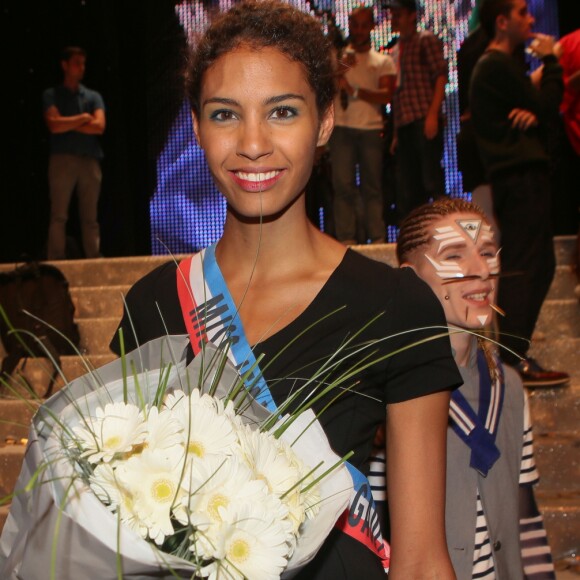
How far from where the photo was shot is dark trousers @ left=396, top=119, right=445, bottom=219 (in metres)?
6.77

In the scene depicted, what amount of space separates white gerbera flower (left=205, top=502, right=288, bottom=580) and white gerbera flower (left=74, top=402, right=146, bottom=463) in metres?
0.12


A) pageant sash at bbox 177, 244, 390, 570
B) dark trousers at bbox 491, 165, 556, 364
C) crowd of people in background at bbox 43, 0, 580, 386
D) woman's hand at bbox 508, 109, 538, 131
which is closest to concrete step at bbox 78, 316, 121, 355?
crowd of people in background at bbox 43, 0, 580, 386

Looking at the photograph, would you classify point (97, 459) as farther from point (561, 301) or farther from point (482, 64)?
point (561, 301)

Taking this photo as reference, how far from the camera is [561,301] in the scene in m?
5.71

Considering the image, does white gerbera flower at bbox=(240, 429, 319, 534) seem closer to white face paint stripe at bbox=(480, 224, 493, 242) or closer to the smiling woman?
the smiling woman

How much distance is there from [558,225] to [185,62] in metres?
8.04

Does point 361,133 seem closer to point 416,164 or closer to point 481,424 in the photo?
point 416,164

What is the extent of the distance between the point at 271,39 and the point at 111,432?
81 cm

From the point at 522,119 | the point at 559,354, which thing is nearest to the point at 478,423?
the point at 522,119

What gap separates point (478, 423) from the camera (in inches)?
94.0

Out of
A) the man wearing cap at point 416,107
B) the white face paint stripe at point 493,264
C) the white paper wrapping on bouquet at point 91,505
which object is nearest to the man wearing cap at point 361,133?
the man wearing cap at point 416,107

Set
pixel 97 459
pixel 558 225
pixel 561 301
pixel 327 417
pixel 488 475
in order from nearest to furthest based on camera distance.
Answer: pixel 97 459, pixel 327 417, pixel 488 475, pixel 561 301, pixel 558 225

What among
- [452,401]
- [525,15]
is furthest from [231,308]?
[525,15]

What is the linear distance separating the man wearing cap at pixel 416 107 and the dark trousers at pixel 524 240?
191cm
